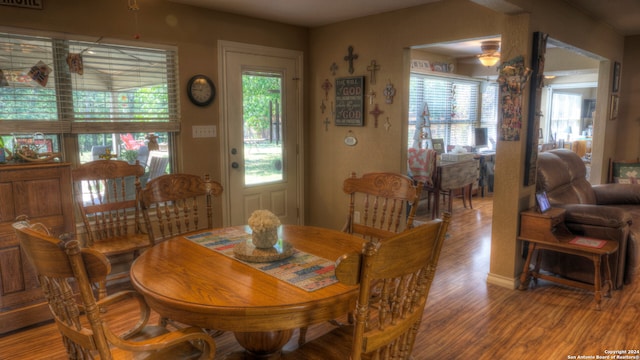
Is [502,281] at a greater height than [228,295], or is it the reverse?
[228,295]

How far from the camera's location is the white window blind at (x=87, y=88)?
3.03 metres

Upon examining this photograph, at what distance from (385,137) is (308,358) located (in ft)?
9.53

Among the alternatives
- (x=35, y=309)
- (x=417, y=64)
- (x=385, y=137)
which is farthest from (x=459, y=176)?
(x=35, y=309)

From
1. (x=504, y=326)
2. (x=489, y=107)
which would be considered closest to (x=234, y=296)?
(x=504, y=326)

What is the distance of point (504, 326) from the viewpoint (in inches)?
114

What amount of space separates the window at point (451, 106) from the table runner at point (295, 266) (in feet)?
16.1

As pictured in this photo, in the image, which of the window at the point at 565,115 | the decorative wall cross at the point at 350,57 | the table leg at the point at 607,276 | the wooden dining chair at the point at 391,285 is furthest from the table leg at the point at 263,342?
the window at the point at 565,115

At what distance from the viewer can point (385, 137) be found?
4.24 metres

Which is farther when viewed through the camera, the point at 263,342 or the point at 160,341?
the point at 263,342

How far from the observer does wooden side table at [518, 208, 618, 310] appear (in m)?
3.15

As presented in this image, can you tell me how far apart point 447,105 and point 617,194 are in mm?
3153

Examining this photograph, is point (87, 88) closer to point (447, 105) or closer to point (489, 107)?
point (447, 105)

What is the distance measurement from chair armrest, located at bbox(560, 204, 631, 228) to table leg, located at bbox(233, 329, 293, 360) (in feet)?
8.83

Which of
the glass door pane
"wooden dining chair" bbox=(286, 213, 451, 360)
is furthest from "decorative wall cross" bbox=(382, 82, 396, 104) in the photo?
"wooden dining chair" bbox=(286, 213, 451, 360)
